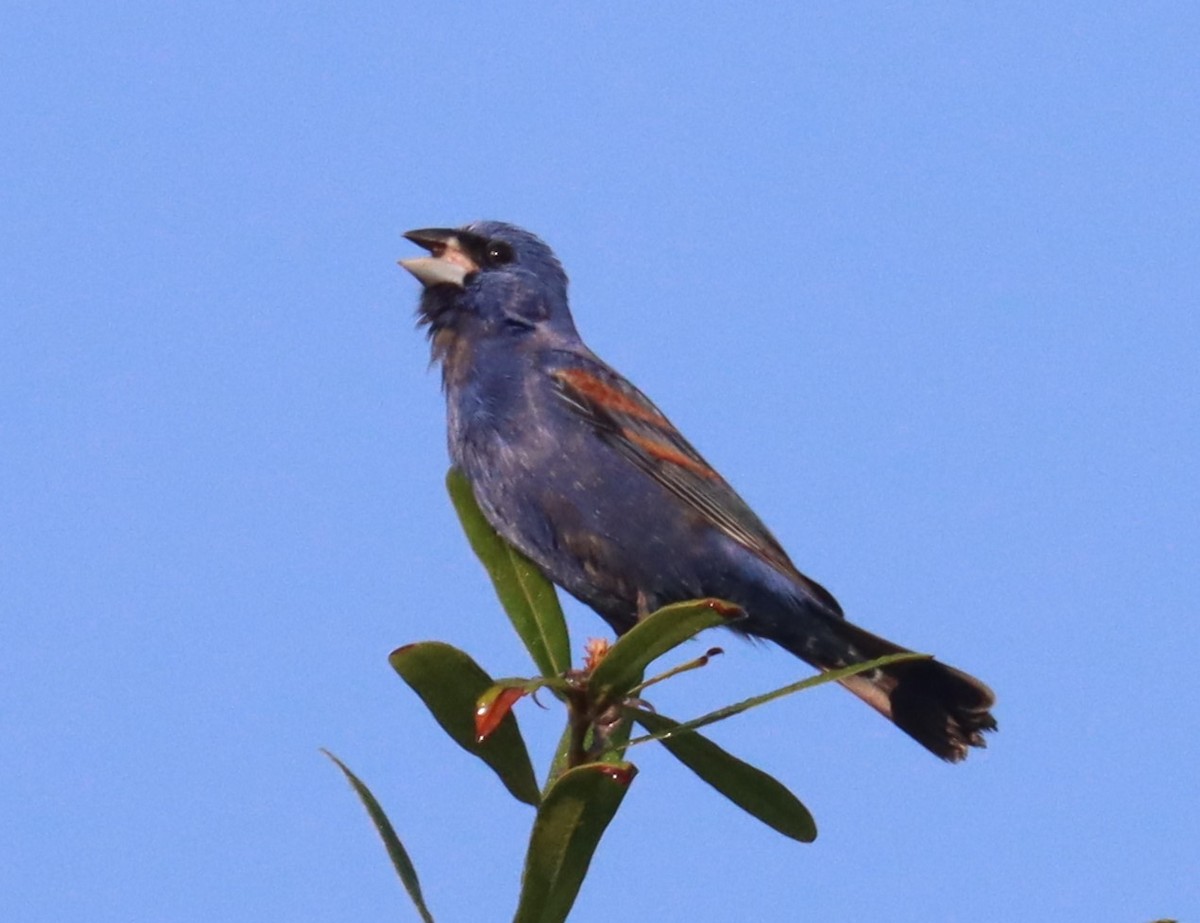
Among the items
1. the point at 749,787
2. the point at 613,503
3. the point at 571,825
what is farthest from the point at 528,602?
the point at 613,503

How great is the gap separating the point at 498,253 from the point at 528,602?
260cm

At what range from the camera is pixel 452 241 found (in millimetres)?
5746

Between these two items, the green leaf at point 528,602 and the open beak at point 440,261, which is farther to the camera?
the open beak at point 440,261

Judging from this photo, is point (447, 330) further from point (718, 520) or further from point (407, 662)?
point (407, 662)

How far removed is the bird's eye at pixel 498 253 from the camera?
18.9 feet

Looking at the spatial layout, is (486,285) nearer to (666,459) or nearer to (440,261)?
(440,261)

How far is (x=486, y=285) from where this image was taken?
5633 mm

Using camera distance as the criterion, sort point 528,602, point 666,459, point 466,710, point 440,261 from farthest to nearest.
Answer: point 440,261
point 666,459
point 528,602
point 466,710

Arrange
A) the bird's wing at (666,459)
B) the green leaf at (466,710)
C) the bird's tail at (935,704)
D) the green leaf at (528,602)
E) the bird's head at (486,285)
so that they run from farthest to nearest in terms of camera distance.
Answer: the bird's head at (486,285) < the bird's wing at (666,459) < the bird's tail at (935,704) < the green leaf at (528,602) < the green leaf at (466,710)

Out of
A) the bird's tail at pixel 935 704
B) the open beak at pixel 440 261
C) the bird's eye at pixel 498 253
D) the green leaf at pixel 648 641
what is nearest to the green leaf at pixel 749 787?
the green leaf at pixel 648 641

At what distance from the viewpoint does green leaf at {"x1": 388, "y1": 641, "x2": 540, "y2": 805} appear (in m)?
2.64

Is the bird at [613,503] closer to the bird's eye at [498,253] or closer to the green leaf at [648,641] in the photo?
the bird's eye at [498,253]

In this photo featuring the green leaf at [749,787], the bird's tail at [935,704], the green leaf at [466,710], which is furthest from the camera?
the bird's tail at [935,704]

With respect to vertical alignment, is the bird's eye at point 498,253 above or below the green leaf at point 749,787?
above
